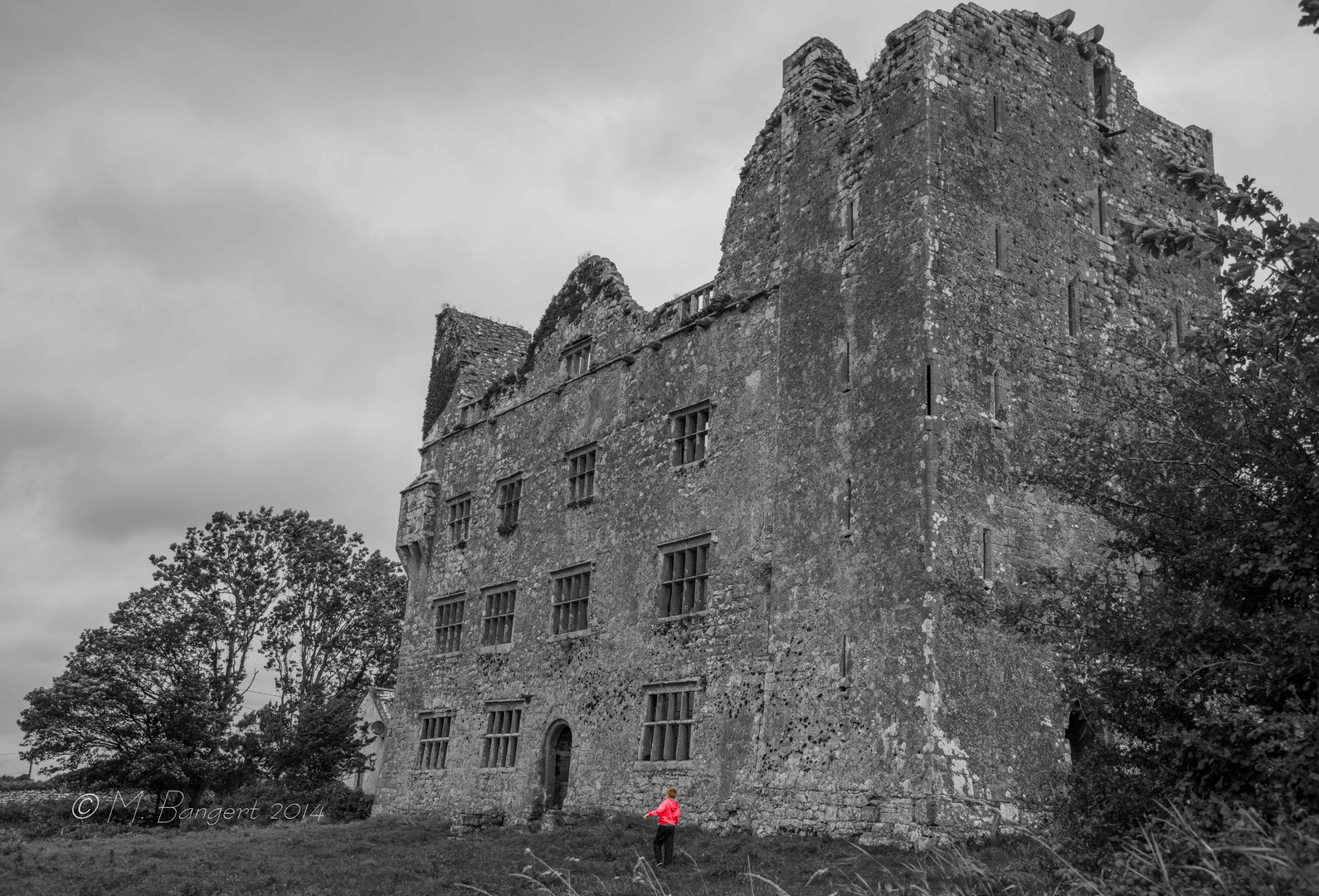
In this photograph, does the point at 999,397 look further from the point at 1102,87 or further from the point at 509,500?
the point at 509,500

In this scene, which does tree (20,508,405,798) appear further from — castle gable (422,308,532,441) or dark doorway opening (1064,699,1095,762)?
dark doorway opening (1064,699,1095,762)

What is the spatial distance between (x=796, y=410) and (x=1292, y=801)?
44.0 ft

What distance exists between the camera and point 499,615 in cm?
2836

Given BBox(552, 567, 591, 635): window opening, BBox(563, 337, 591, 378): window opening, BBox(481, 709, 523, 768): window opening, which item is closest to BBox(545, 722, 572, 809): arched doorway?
BBox(481, 709, 523, 768): window opening

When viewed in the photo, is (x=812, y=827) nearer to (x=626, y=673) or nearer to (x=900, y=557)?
(x=900, y=557)

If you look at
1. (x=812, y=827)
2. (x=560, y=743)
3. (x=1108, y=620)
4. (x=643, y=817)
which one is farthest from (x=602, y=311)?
(x=1108, y=620)

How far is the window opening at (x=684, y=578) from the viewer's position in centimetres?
2217

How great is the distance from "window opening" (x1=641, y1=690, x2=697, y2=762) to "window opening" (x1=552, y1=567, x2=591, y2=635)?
333 centimetres

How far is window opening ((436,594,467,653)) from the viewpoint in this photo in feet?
98.1

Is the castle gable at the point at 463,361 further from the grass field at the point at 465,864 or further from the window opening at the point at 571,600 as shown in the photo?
the grass field at the point at 465,864

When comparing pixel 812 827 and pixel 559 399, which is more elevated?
pixel 559 399

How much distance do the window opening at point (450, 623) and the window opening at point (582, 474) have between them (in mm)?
5183

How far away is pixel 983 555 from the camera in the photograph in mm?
18234

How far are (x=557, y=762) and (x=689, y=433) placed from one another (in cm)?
784
